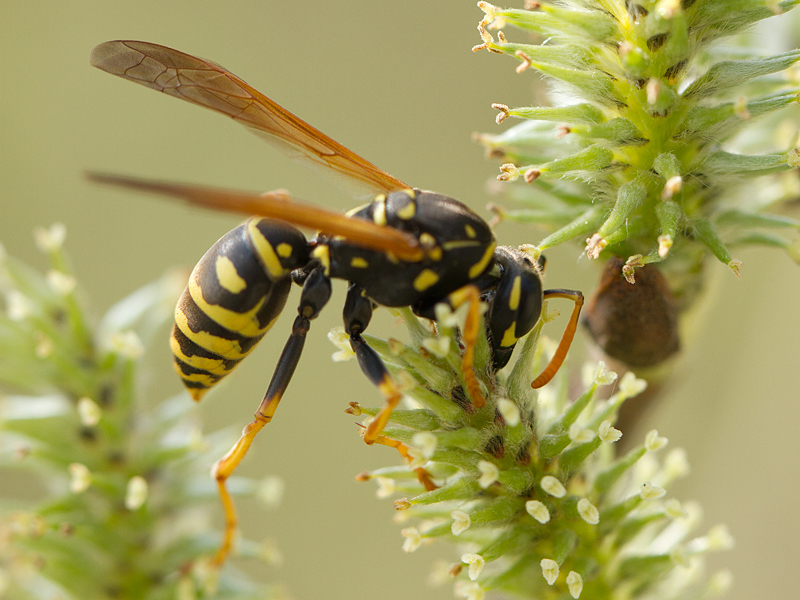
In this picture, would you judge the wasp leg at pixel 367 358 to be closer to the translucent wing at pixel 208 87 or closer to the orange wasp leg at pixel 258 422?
the orange wasp leg at pixel 258 422

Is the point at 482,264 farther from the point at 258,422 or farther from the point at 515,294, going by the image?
the point at 258,422

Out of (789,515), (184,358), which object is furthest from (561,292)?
(789,515)

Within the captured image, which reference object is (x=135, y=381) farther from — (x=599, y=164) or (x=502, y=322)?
(x=599, y=164)

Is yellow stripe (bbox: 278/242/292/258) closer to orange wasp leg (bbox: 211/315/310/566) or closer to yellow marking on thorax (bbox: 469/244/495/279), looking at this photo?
orange wasp leg (bbox: 211/315/310/566)

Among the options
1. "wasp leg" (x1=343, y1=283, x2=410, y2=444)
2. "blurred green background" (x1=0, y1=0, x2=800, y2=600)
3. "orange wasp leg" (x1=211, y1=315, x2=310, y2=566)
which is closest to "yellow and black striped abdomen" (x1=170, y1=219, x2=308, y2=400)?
"orange wasp leg" (x1=211, y1=315, x2=310, y2=566)

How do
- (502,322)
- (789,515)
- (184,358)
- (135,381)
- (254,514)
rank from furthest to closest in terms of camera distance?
1. (254,514)
2. (789,515)
3. (135,381)
4. (184,358)
5. (502,322)

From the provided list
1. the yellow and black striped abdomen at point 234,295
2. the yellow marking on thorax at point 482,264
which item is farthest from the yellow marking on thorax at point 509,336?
the yellow and black striped abdomen at point 234,295
